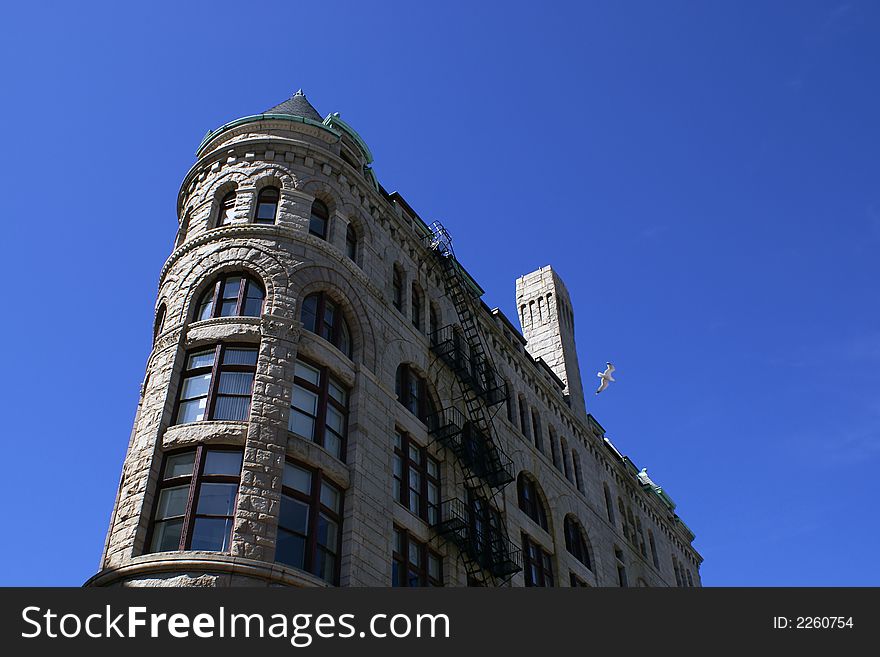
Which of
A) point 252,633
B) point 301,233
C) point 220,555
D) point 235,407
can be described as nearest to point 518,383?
point 301,233

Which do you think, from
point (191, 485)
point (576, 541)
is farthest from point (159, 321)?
point (576, 541)

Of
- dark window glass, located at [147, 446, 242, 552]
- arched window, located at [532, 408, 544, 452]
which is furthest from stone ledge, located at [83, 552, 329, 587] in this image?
arched window, located at [532, 408, 544, 452]

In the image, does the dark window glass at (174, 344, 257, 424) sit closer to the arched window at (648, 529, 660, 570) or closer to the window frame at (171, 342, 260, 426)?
the window frame at (171, 342, 260, 426)

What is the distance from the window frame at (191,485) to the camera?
24.6 m

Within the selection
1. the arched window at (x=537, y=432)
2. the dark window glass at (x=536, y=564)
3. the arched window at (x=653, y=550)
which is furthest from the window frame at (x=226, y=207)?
the arched window at (x=653, y=550)

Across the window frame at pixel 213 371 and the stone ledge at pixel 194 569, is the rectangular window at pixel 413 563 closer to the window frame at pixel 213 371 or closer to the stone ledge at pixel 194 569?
the stone ledge at pixel 194 569

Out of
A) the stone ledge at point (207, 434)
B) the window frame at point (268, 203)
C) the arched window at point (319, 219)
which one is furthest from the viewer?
the arched window at point (319, 219)

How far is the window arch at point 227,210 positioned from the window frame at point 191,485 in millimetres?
9627

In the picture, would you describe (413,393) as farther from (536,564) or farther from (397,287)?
(536,564)

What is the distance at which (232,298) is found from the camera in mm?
30531

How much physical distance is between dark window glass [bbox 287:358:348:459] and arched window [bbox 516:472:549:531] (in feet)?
41.0

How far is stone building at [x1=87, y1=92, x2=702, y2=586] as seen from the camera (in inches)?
1007

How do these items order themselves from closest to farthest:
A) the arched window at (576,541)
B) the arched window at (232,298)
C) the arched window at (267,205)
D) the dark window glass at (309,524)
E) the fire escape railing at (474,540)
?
the dark window glass at (309,524)
the arched window at (232,298)
the fire escape railing at (474,540)
the arched window at (267,205)
the arched window at (576,541)

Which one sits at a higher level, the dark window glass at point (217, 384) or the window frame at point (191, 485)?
the dark window glass at point (217, 384)
